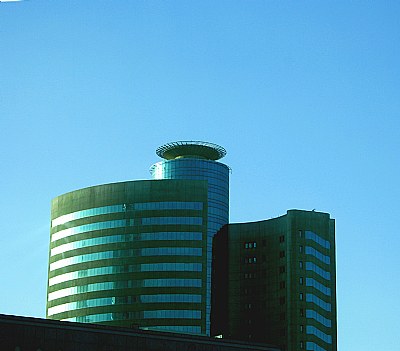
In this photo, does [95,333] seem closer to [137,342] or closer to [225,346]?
[137,342]

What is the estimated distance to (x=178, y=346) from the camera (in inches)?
5044

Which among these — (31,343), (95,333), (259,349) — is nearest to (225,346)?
(259,349)

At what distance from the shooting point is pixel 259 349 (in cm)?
13388

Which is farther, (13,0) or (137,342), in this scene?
(137,342)

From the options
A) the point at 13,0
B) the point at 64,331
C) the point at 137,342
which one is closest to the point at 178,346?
the point at 137,342

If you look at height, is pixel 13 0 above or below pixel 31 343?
above

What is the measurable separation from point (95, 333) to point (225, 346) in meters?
17.6

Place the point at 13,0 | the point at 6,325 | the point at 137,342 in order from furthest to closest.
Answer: the point at 137,342
the point at 6,325
the point at 13,0

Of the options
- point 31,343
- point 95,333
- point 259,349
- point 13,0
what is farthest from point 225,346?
point 13,0

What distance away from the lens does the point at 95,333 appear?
123688mm

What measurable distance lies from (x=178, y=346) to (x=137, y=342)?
5.41 m

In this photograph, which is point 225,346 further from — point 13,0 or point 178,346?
point 13,0

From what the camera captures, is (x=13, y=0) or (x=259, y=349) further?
(x=259, y=349)

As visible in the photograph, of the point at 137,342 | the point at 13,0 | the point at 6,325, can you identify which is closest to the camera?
the point at 13,0
